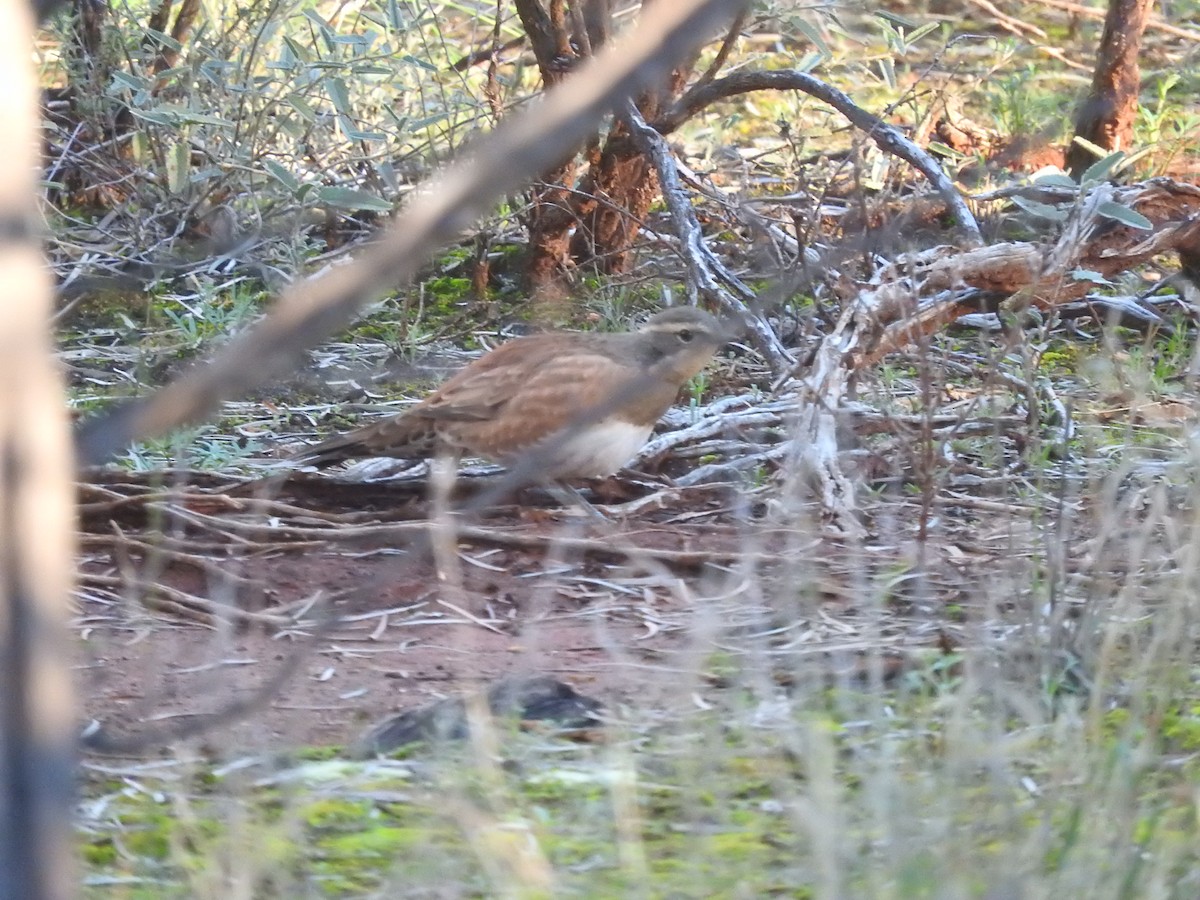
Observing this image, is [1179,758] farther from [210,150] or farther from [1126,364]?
[210,150]

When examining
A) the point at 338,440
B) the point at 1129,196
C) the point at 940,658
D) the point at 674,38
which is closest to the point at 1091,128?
the point at 1129,196

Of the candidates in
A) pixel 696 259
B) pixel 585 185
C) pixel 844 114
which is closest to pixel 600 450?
pixel 696 259

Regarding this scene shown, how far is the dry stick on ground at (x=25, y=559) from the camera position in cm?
147

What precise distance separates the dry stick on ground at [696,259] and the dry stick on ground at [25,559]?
3.99 metres

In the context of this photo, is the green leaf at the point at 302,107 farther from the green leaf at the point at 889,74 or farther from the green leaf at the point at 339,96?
the green leaf at the point at 889,74

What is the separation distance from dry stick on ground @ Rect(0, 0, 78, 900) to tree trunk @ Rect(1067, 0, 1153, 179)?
6333mm

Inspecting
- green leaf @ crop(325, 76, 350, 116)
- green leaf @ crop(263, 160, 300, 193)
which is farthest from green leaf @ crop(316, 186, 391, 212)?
green leaf @ crop(325, 76, 350, 116)

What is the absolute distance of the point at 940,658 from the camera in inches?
137

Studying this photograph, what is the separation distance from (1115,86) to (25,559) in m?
6.65

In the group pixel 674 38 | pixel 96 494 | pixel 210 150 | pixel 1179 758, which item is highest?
pixel 210 150

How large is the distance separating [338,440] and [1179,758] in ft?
9.47

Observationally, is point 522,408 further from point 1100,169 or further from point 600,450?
point 1100,169

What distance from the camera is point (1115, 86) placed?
7.24 m

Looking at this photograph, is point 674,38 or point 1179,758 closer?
point 674,38
